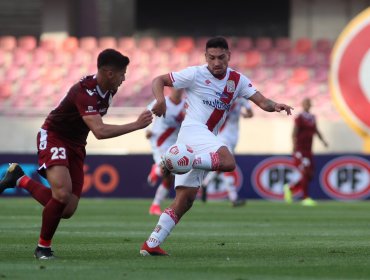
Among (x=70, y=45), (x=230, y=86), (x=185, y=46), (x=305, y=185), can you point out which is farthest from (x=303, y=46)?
(x=230, y=86)

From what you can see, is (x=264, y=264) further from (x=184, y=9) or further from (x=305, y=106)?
(x=184, y=9)

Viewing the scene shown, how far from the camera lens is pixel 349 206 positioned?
20500mm

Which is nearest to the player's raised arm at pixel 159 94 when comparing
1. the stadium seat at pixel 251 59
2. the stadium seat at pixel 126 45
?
the stadium seat at pixel 251 59

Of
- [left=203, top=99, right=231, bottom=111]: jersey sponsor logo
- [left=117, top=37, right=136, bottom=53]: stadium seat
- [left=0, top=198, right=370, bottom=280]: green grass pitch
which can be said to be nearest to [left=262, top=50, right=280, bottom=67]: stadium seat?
[left=117, top=37, right=136, bottom=53]: stadium seat

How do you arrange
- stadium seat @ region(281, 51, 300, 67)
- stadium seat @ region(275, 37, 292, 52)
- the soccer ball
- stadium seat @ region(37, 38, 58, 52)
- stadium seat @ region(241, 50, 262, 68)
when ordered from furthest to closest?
stadium seat @ region(37, 38, 58, 52)
stadium seat @ region(275, 37, 292, 52)
stadium seat @ region(281, 51, 300, 67)
stadium seat @ region(241, 50, 262, 68)
the soccer ball

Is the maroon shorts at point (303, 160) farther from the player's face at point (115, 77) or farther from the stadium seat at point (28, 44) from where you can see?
the player's face at point (115, 77)

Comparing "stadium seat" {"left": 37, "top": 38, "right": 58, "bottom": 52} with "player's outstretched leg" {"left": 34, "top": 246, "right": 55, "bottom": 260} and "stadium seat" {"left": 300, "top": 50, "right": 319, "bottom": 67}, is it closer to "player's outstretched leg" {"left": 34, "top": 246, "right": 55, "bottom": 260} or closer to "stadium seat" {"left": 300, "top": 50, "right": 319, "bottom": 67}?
"stadium seat" {"left": 300, "top": 50, "right": 319, "bottom": 67}

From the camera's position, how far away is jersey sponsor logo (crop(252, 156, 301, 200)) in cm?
2341

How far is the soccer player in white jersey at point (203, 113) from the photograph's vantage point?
9586 mm

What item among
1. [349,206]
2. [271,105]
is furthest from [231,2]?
[271,105]

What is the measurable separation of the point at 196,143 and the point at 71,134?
1122 millimetres

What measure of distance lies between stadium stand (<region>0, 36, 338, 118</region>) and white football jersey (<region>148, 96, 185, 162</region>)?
907cm

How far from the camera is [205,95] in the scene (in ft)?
33.0

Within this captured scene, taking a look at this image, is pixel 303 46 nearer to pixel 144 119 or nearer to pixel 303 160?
→ pixel 303 160
